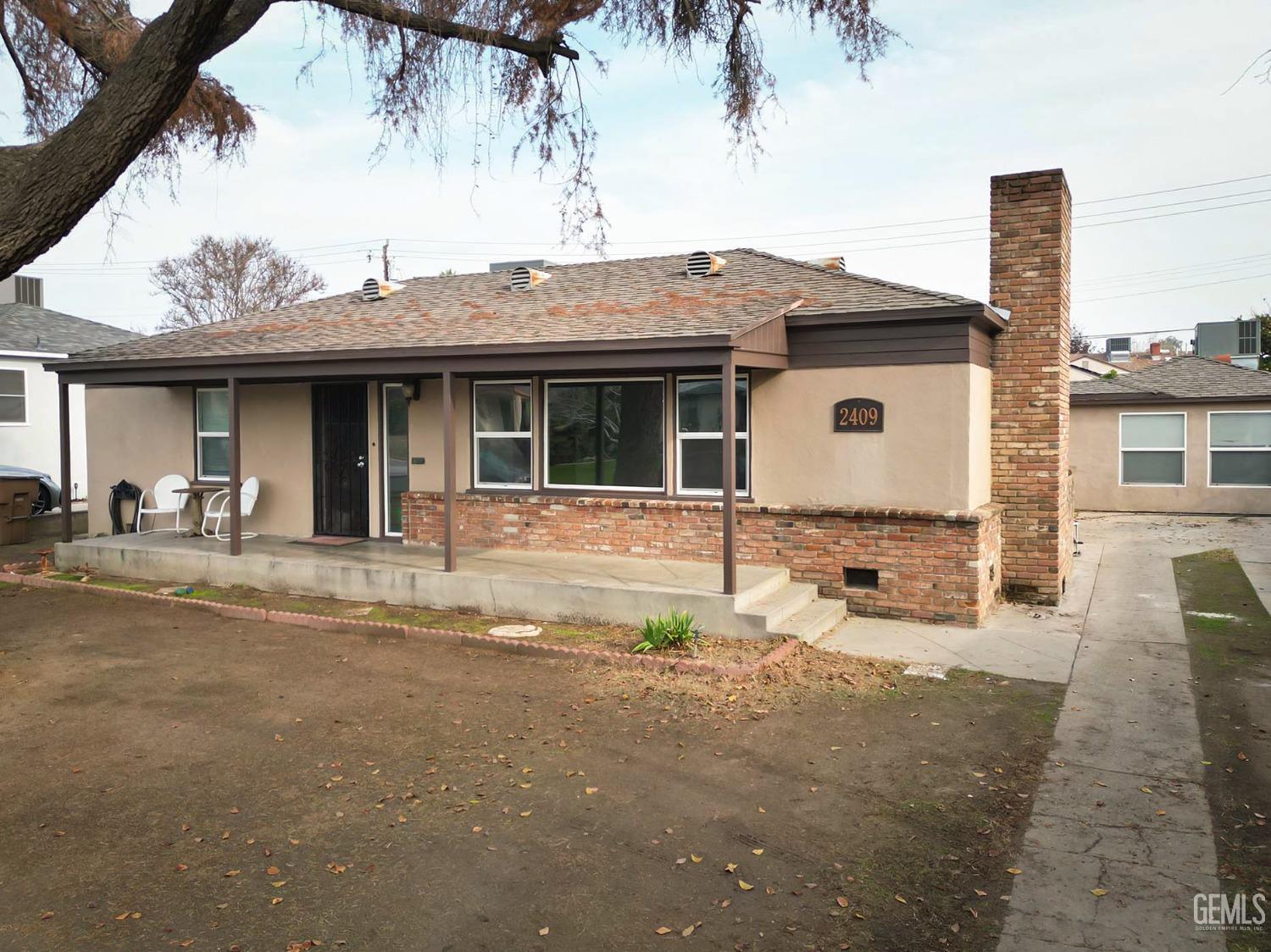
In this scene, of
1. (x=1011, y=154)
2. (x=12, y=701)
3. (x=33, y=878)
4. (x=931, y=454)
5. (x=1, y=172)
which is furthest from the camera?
(x=1011, y=154)

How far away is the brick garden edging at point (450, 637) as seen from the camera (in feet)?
24.8

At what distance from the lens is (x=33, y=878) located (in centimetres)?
425

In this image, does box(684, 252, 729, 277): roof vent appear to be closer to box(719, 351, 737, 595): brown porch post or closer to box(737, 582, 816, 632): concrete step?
box(719, 351, 737, 595): brown porch post

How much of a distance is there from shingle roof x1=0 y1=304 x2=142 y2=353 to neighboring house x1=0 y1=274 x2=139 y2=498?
0.02 metres

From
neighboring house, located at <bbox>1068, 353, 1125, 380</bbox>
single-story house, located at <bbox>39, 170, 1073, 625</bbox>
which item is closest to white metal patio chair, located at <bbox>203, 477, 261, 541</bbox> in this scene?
single-story house, located at <bbox>39, 170, 1073, 625</bbox>

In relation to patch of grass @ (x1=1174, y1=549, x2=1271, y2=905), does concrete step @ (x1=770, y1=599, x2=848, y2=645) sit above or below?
above

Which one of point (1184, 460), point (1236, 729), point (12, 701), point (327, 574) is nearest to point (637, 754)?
point (1236, 729)

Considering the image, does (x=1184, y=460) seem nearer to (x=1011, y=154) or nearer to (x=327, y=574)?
(x=1011, y=154)

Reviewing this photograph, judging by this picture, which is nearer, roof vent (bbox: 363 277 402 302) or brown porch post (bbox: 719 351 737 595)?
brown porch post (bbox: 719 351 737 595)

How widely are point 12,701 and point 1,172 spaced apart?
395 centimetres

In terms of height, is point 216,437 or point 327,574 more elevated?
point 216,437

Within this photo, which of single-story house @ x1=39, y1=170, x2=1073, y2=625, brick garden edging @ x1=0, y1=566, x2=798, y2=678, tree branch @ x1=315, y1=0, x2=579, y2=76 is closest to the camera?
tree branch @ x1=315, y1=0, x2=579, y2=76

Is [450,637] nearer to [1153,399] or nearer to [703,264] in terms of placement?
[703,264]

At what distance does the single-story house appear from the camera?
9.20m
